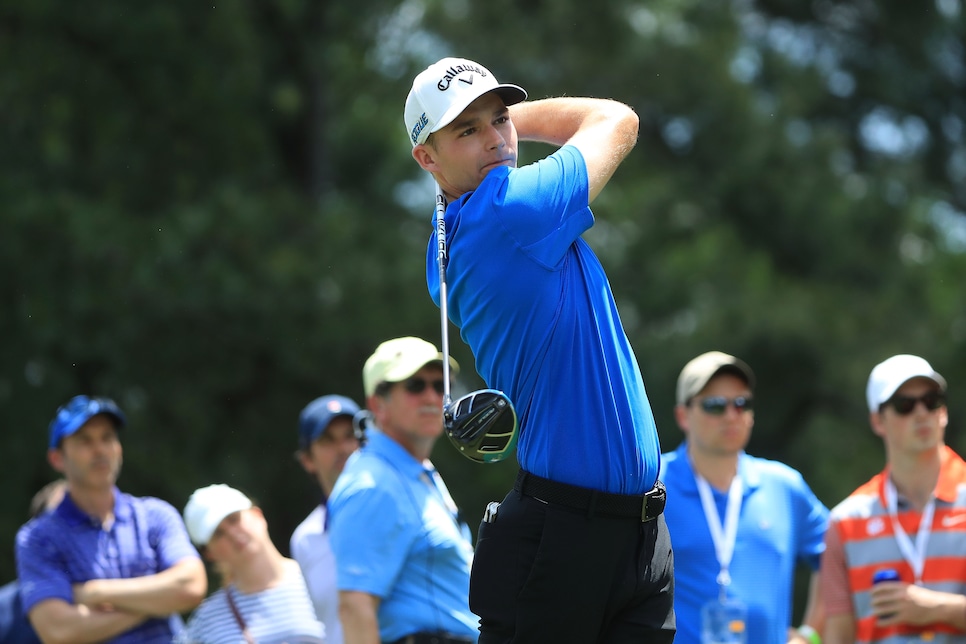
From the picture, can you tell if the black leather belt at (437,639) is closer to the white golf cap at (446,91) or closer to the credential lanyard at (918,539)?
the credential lanyard at (918,539)

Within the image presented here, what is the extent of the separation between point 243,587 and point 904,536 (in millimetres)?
2919

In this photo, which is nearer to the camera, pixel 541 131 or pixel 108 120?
pixel 541 131

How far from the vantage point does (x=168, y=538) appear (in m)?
6.88

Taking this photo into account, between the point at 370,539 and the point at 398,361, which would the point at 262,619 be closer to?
the point at 370,539

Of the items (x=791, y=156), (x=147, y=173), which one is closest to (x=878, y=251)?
(x=791, y=156)

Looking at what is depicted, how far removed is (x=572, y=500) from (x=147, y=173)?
12.5 m

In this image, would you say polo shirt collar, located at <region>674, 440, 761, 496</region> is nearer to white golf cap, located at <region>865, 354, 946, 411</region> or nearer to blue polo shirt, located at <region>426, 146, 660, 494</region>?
white golf cap, located at <region>865, 354, 946, 411</region>

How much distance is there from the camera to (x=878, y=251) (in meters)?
18.1

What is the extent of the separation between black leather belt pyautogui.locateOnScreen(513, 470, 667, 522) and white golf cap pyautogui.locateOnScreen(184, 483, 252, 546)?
315 centimetres

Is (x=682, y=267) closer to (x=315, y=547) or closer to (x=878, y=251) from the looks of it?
(x=878, y=251)

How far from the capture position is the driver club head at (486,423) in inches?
138

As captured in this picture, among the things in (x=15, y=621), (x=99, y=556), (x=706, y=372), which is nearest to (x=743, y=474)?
(x=706, y=372)

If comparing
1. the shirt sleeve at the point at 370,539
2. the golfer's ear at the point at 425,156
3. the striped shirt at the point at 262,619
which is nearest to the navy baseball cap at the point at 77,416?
the striped shirt at the point at 262,619

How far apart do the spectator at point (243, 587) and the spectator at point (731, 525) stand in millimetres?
1719
